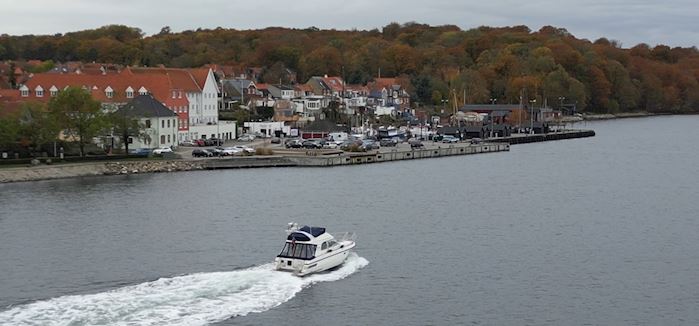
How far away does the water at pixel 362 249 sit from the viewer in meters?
20.2

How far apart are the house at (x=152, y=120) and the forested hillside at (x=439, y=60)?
1597 inches

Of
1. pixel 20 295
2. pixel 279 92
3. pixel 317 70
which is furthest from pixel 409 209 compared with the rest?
pixel 317 70

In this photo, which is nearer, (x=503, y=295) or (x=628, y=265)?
(x=503, y=295)

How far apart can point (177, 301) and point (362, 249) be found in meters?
7.62

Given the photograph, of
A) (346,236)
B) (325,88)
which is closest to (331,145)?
(325,88)

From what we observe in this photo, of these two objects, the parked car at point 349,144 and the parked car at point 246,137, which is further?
the parked car at point 246,137

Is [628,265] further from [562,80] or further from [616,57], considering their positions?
[616,57]

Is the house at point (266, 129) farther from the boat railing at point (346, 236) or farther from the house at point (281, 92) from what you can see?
the boat railing at point (346, 236)

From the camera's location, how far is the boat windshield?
2323cm

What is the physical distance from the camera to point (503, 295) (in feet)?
71.7

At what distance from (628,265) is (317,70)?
7672cm

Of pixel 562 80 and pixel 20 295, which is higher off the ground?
pixel 562 80

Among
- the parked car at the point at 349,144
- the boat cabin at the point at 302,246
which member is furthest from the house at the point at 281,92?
the boat cabin at the point at 302,246

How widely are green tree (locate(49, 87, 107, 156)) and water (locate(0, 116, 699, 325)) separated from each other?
14.2 feet
